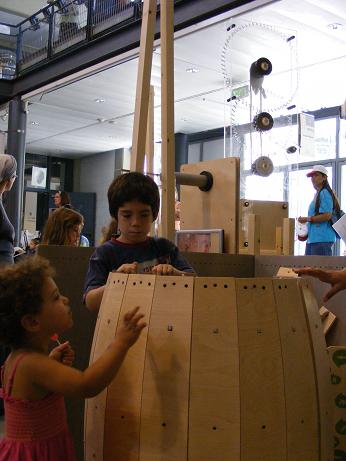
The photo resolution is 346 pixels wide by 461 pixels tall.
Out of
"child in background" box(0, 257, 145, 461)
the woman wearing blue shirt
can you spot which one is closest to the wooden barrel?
"child in background" box(0, 257, 145, 461)

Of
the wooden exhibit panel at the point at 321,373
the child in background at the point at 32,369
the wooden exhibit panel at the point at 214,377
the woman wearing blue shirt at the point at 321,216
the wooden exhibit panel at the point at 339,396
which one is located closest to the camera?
the wooden exhibit panel at the point at 214,377

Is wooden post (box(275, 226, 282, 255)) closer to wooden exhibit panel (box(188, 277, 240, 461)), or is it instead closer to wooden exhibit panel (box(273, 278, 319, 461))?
wooden exhibit panel (box(273, 278, 319, 461))

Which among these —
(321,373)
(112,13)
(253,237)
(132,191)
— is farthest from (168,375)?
(112,13)

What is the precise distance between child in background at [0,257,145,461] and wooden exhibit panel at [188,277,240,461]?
0.33 metres

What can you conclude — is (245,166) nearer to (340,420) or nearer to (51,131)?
(340,420)

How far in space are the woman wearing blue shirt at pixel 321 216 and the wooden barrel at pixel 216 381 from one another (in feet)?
14.9

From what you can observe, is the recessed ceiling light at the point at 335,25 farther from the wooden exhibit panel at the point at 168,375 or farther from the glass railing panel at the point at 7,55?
the wooden exhibit panel at the point at 168,375

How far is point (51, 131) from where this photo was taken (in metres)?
12.6

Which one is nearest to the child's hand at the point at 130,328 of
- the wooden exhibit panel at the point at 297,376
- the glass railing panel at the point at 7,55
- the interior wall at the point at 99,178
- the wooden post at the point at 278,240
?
the wooden exhibit panel at the point at 297,376

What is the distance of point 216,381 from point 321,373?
11.9 inches

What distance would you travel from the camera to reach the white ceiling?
6246 mm

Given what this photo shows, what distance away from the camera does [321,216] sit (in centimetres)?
557

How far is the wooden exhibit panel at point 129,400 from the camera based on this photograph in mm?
1120

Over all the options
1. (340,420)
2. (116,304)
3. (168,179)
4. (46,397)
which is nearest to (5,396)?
(46,397)
